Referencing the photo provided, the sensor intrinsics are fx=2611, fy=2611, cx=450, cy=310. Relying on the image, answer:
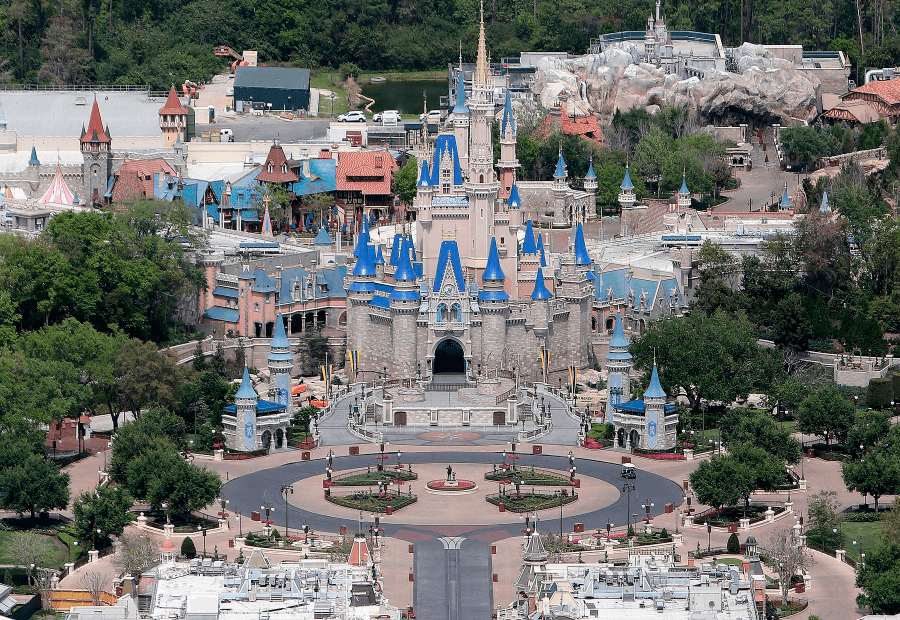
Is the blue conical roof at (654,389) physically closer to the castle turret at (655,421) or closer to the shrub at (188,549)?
the castle turret at (655,421)

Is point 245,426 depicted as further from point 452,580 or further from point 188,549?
point 452,580

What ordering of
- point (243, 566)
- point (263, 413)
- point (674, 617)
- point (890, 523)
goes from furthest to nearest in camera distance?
point (263, 413), point (890, 523), point (243, 566), point (674, 617)

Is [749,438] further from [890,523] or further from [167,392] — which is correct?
[167,392]

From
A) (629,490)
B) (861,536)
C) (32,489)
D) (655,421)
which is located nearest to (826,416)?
(655,421)

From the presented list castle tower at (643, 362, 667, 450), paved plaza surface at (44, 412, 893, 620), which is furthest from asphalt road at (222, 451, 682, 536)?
castle tower at (643, 362, 667, 450)

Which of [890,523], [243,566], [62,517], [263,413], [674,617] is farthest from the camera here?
[263,413]

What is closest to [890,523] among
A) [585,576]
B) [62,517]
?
[585,576]
